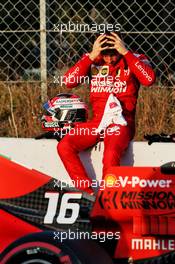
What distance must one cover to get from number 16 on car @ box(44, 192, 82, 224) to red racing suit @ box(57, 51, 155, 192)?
14.0 inches

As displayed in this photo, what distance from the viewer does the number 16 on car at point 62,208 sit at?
4.33m

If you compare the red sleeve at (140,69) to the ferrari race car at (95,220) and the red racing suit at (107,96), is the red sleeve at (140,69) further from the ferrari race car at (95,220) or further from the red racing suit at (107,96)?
the ferrari race car at (95,220)

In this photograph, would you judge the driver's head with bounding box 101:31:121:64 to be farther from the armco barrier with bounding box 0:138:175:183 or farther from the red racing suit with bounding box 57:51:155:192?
the armco barrier with bounding box 0:138:175:183

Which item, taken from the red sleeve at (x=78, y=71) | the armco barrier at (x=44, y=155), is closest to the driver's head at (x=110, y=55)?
the red sleeve at (x=78, y=71)

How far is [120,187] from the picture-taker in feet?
13.9

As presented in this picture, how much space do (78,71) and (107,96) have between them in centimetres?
31

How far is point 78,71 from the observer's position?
17.8 ft

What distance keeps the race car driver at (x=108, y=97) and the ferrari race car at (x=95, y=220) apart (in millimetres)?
448

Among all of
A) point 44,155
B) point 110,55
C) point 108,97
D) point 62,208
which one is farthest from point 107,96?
point 62,208

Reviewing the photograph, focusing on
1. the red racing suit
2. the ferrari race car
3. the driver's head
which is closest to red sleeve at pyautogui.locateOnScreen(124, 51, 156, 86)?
the red racing suit

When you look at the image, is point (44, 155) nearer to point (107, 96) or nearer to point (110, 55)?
point (107, 96)

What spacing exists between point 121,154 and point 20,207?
83 cm

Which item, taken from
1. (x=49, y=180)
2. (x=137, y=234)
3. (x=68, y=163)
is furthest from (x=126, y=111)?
(x=137, y=234)

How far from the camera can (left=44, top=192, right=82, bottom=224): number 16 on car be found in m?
4.33
